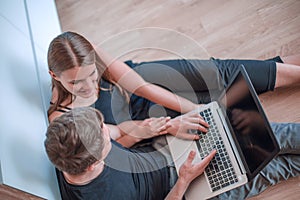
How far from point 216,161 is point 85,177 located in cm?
42

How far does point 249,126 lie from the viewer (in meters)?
1.10

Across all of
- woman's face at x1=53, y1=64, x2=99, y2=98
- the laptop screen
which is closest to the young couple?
woman's face at x1=53, y1=64, x2=99, y2=98

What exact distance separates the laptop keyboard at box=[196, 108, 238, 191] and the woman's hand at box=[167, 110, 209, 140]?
2 centimetres

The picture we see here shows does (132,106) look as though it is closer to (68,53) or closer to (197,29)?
(68,53)

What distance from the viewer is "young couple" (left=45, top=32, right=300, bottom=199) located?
1006 millimetres

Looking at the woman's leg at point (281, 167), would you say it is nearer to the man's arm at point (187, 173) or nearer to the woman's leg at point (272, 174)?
the woman's leg at point (272, 174)

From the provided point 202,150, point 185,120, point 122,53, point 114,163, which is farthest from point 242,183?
point 122,53

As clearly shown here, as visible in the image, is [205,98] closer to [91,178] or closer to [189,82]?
[189,82]

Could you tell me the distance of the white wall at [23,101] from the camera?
0.95 m

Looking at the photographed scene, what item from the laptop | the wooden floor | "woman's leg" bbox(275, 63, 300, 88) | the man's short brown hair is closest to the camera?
the man's short brown hair

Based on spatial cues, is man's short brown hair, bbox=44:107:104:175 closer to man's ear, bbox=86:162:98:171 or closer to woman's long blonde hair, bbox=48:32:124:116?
man's ear, bbox=86:162:98:171

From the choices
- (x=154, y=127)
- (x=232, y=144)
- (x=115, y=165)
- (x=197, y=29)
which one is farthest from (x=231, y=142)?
(x=197, y=29)

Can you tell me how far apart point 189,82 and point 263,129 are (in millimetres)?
392

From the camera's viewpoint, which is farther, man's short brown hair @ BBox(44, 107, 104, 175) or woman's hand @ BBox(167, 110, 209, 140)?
woman's hand @ BBox(167, 110, 209, 140)
